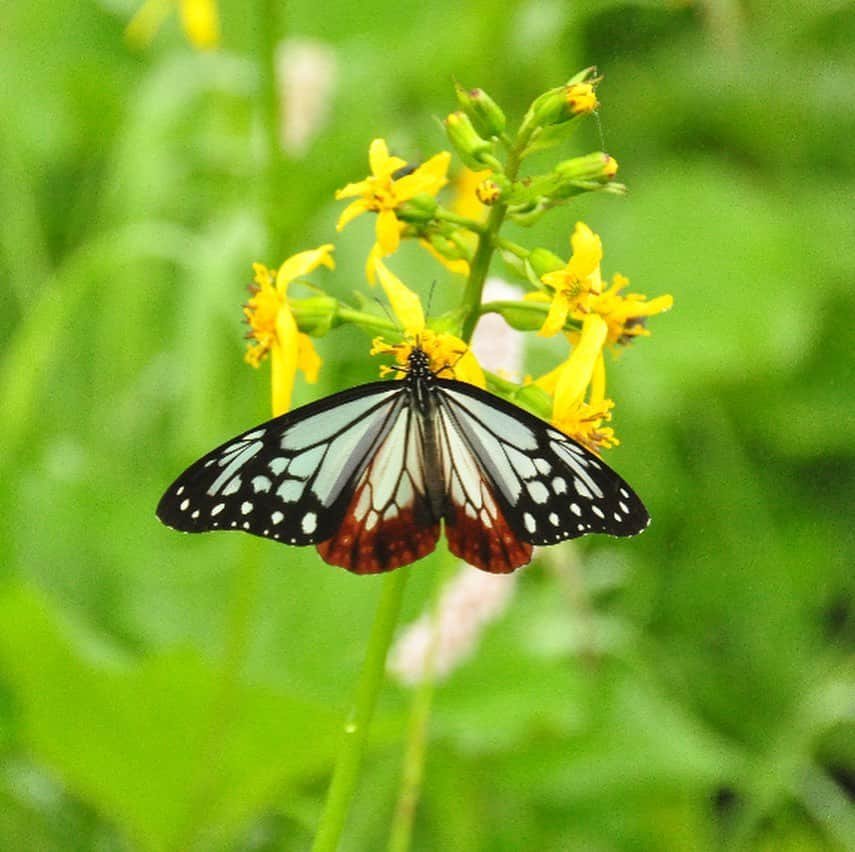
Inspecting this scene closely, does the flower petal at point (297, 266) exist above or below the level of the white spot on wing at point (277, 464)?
above

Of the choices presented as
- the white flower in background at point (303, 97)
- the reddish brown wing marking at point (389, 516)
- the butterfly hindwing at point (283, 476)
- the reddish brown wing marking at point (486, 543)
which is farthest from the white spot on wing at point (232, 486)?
the white flower in background at point (303, 97)

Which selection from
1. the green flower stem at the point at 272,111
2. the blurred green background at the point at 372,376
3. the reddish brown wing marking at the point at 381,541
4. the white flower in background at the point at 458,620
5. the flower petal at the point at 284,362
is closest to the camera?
the reddish brown wing marking at the point at 381,541

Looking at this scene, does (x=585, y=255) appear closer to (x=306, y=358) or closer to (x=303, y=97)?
(x=306, y=358)

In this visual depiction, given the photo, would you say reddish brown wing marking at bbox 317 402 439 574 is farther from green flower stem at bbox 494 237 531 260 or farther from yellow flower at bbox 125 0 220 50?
yellow flower at bbox 125 0 220 50

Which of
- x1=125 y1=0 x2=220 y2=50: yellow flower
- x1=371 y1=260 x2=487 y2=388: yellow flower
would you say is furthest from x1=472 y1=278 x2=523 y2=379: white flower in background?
x1=125 y1=0 x2=220 y2=50: yellow flower

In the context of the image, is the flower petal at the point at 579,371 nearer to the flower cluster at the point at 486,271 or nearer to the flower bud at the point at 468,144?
the flower cluster at the point at 486,271

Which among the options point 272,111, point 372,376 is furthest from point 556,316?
point 372,376

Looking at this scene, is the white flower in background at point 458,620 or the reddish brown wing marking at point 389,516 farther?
the white flower in background at point 458,620

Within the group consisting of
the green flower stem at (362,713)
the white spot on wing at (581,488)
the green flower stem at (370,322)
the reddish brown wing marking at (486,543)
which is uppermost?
the green flower stem at (370,322)
